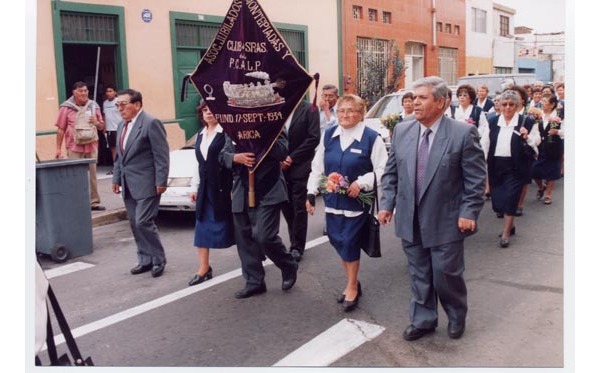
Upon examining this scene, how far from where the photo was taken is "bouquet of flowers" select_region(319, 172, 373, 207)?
481 centimetres

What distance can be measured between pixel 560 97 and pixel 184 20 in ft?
25.0

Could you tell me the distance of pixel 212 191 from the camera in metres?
5.54

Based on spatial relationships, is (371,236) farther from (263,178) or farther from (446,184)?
(263,178)

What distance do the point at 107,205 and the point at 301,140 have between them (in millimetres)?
3942

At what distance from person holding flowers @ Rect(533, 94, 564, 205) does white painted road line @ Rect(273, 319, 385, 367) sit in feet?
15.2

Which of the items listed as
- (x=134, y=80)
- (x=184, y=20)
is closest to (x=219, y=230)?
(x=134, y=80)

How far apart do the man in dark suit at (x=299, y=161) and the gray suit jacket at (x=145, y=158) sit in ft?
3.99

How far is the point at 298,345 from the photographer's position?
437cm

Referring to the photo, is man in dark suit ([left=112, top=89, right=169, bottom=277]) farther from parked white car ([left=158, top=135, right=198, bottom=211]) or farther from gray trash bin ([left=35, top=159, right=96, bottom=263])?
parked white car ([left=158, top=135, right=198, bottom=211])

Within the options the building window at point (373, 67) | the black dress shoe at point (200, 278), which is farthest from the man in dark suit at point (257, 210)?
the building window at point (373, 67)

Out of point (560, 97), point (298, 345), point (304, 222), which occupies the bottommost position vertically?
point (298, 345)

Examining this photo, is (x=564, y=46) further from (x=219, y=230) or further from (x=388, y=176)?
(x=219, y=230)

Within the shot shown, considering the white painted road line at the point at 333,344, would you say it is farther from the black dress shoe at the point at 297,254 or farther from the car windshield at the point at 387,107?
the car windshield at the point at 387,107

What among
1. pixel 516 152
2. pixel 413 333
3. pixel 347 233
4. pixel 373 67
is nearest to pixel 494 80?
pixel 373 67
